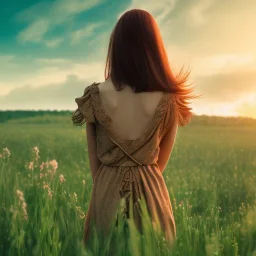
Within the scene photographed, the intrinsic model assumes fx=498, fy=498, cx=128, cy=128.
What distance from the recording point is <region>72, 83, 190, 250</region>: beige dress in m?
3.16

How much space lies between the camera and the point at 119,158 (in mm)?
3178

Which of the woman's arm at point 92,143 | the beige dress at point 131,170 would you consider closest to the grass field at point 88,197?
the beige dress at point 131,170

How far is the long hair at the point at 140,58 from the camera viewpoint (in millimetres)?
3133

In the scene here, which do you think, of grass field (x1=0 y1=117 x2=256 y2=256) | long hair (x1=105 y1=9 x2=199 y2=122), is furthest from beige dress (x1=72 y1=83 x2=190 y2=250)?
grass field (x1=0 y1=117 x2=256 y2=256)

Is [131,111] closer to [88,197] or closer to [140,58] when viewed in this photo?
[140,58]

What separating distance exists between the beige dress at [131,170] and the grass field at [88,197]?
225 millimetres

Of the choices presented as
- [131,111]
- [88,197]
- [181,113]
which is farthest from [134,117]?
[88,197]

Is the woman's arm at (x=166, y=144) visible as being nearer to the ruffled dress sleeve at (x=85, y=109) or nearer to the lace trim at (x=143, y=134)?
the lace trim at (x=143, y=134)

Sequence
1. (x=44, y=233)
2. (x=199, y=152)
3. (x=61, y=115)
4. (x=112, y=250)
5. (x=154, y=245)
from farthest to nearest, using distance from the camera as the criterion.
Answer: (x=61, y=115)
(x=199, y=152)
(x=44, y=233)
(x=112, y=250)
(x=154, y=245)

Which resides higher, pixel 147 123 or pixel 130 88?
pixel 130 88

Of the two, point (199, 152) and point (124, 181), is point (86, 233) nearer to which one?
point (124, 181)

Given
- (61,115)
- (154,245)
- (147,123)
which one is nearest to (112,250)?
(154,245)

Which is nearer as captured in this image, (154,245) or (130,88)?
(154,245)

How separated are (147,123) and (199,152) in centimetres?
893
